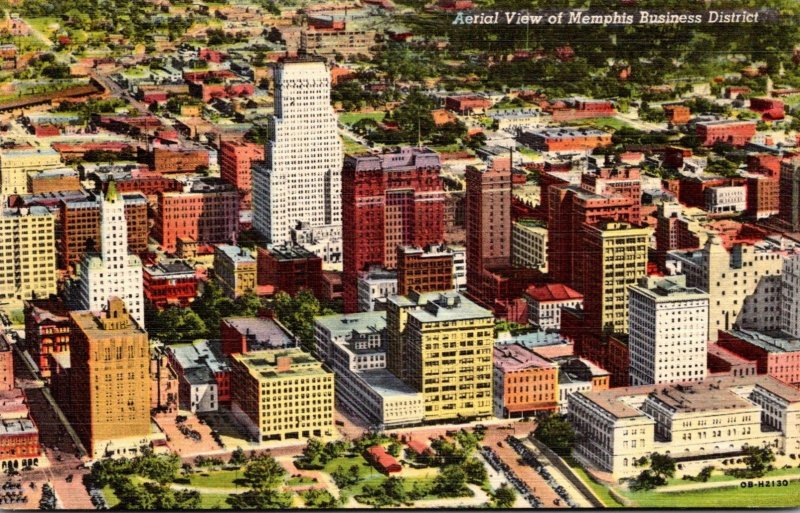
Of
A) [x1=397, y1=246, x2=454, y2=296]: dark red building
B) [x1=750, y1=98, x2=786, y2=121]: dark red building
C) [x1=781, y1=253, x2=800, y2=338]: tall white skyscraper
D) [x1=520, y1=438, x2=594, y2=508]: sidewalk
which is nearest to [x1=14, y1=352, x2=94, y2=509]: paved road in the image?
[x1=397, y1=246, x2=454, y2=296]: dark red building

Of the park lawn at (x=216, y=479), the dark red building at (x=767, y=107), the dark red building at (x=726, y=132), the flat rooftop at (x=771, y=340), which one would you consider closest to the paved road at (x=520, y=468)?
the park lawn at (x=216, y=479)

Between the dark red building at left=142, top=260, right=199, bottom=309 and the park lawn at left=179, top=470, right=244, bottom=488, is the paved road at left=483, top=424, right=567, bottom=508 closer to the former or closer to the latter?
the park lawn at left=179, top=470, right=244, bottom=488

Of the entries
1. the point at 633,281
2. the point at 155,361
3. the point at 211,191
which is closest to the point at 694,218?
the point at 633,281

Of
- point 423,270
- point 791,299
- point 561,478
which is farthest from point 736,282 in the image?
point 561,478

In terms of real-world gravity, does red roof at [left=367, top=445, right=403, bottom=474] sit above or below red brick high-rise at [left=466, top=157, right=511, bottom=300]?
below

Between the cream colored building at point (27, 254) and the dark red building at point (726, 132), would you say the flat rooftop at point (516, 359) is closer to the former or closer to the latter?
the cream colored building at point (27, 254)

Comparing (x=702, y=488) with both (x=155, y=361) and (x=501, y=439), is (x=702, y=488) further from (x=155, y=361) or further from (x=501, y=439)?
Answer: (x=155, y=361)

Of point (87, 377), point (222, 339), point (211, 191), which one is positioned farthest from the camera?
point (211, 191)
